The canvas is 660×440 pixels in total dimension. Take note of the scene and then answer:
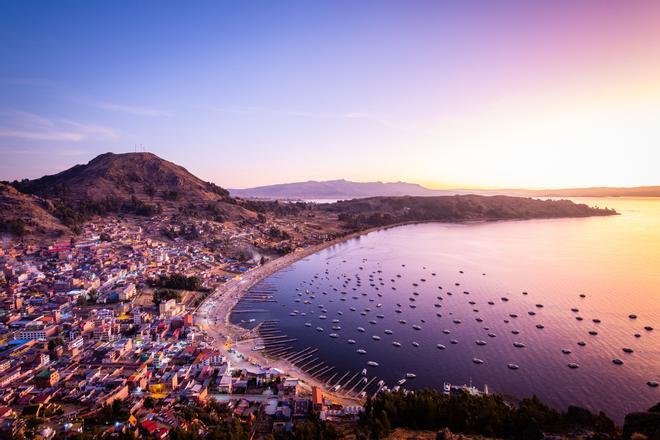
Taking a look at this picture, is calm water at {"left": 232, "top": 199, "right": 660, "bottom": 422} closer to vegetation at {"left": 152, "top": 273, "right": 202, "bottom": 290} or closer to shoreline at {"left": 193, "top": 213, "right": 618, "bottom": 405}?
shoreline at {"left": 193, "top": 213, "right": 618, "bottom": 405}

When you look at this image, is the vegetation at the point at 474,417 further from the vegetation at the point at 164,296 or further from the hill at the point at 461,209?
the hill at the point at 461,209

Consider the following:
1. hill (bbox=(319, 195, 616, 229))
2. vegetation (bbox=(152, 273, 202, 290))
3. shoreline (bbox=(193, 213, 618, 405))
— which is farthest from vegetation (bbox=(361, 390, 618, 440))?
hill (bbox=(319, 195, 616, 229))

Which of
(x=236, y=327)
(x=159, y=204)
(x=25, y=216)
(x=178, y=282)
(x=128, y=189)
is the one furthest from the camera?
(x=128, y=189)

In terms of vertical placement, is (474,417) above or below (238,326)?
above

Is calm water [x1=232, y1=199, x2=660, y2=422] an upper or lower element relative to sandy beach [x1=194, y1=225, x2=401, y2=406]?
lower

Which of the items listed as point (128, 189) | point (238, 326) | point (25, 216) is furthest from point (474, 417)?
point (128, 189)

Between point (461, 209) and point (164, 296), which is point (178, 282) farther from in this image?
point (461, 209)

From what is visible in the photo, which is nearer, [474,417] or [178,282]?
[474,417]
